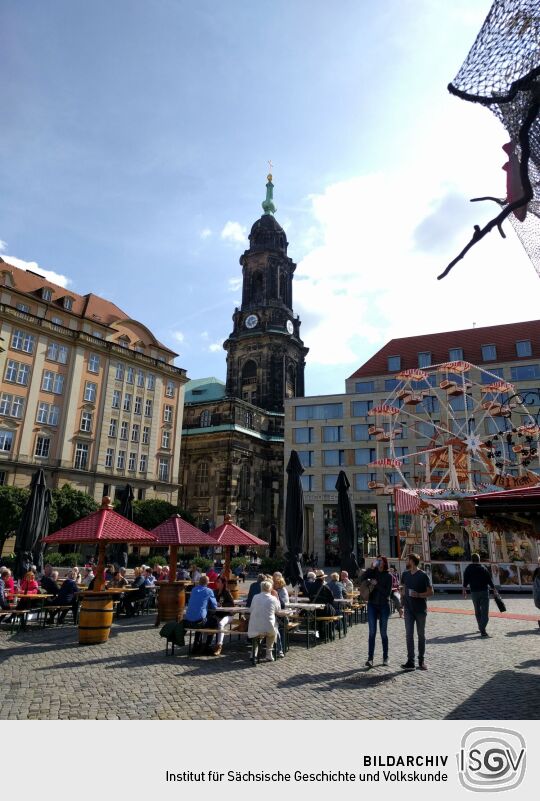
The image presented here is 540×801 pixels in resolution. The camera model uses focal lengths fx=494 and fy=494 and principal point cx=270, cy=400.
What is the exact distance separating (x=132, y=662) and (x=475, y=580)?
24.8ft

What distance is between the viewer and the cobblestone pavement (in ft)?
19.1

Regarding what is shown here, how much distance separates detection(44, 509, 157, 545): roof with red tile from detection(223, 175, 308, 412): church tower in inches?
2130

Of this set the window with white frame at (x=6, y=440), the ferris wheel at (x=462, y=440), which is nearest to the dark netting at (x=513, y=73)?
the ferris wheel at (x=462, y=440)

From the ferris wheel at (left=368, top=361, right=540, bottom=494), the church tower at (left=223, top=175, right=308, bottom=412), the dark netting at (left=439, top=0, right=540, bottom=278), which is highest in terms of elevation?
the church tower at (left=223, top=175, right=308, bottom=412)

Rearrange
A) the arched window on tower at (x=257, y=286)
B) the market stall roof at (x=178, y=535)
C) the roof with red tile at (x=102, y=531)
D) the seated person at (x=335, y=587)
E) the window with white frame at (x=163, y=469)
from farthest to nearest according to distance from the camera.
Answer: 1. the arched window on tower at (x=257, y=286)
2. the window with white frame at (x=163, y=469)
3. the market stall roof at (x=178, y=535)
4. the seated person at (x=335, y=587)
5. the roof with red tile at (x=102, y=531)

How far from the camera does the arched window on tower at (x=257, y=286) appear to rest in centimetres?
7000

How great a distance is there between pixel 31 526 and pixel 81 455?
24.7 meters

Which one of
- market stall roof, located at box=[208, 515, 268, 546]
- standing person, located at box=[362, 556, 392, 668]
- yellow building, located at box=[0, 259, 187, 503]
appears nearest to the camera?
standing person, located at box=[362, 556, 392, 668]

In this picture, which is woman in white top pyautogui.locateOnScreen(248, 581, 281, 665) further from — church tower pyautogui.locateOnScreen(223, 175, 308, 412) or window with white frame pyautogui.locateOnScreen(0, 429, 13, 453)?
church tower pyautogui.locateOnScreen(223, 175, 308, 412)

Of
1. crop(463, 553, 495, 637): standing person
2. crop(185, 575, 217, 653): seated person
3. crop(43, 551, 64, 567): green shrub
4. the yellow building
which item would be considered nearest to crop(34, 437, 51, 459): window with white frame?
the yellow building

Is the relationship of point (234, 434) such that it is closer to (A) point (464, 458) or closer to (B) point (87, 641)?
(A) point (464, 458)
